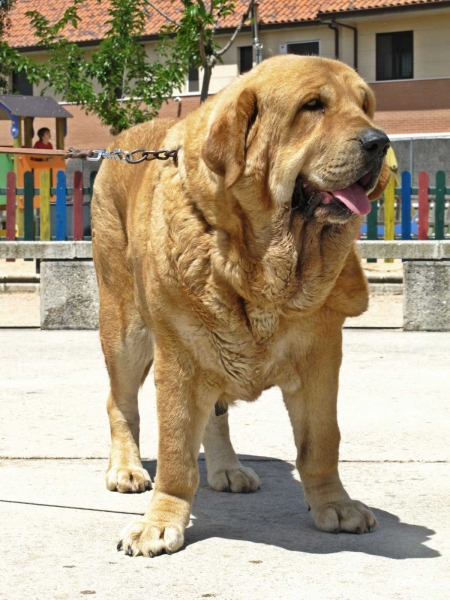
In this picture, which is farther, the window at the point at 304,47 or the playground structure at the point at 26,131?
the window at the point at 304,47

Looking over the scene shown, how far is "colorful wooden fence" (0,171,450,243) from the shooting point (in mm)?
10758

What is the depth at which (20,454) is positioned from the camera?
5051 mm

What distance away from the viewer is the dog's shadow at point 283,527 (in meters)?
3.62

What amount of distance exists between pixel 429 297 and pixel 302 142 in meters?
6.81

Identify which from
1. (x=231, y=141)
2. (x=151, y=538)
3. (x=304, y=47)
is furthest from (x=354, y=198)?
(x=304, y=47)

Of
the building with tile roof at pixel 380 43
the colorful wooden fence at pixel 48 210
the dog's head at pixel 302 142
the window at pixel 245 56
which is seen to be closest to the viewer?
the dog's head at pixel 302 142

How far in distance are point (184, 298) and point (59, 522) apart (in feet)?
3.36

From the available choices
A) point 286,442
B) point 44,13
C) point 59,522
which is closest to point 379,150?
point 59,522

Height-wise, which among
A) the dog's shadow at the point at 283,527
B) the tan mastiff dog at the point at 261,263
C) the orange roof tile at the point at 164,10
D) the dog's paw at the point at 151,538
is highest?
the orange roof tile at the point at 164,10

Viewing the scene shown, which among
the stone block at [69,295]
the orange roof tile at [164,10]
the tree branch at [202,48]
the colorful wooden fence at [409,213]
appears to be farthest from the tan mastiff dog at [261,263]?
the orange roof tile at [164,10]

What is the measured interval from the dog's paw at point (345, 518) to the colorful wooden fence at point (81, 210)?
7085 millimetres

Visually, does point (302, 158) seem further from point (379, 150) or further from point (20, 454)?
point (20, 454)

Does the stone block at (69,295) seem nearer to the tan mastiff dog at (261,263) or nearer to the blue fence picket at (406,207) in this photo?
the blue fence picket at (406,207)

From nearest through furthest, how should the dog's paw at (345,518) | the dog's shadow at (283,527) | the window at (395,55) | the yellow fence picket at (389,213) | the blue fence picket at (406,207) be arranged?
the dog's shadow at (283,527) → the dog's paw at (345,518) → the blue fence picket at (406,207) → the yellow fence picket at (389,213) → the window at (395,55)
